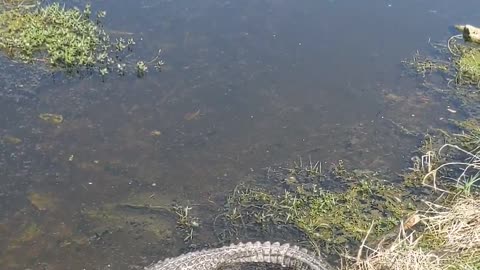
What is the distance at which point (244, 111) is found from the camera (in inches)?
252

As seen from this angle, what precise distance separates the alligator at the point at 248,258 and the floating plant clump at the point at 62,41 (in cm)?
302

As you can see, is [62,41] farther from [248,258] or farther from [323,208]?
[248,258]

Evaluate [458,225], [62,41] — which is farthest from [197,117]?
[458,225]

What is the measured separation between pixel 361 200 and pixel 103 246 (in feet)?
7.47

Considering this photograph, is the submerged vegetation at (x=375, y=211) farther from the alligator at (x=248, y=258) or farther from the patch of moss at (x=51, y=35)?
the patch of moss at (x=51, y=35)

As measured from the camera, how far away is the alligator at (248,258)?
14.1ft

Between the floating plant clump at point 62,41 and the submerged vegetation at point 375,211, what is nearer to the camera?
the submerged vegetation at point 375,211

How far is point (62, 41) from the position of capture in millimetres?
7062

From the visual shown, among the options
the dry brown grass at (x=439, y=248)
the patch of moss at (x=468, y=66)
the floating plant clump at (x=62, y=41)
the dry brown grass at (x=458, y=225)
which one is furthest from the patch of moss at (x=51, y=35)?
the patch of moss at (x=468, y=66)

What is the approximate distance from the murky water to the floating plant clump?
240mm

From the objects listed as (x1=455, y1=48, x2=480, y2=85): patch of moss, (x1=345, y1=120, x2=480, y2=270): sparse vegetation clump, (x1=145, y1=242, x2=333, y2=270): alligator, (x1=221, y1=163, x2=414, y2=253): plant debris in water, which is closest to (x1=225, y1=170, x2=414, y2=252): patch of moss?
(x1=221, y1=163, x2=414, y2=253): plant debris in water

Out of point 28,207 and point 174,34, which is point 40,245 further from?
point 174,34

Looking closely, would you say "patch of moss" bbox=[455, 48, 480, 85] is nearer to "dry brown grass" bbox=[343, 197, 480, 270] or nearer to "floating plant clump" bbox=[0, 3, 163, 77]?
"dry brown grass" bbox=[343, 197, 480, 270]

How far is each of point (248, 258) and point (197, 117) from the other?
2.22 meters
